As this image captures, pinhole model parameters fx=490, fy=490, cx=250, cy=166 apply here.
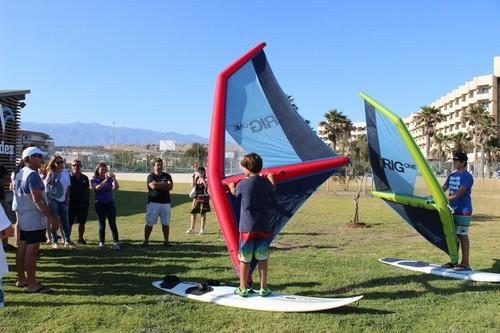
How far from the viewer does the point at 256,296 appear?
5.81 m

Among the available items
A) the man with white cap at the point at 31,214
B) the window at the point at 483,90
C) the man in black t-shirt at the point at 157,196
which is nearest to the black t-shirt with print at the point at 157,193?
the man in black t-shirt at the point at 157,196

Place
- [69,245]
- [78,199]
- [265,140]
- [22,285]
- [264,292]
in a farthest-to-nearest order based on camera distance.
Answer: [78,199] < [69,245] < [265,140] < [22,285] < [264,292]

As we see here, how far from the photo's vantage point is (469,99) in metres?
88.9

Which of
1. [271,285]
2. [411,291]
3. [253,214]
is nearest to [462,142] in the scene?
[411,291]

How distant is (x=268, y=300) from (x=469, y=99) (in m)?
93.2

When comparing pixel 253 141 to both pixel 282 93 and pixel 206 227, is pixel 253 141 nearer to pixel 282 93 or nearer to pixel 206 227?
pixel 282 93

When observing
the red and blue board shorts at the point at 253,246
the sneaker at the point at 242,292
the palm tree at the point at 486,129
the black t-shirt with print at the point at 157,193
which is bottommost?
the sneaker at the point at 242,292

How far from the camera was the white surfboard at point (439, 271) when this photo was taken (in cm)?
693

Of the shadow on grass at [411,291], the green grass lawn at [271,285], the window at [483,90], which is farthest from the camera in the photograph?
the window at [483,90]

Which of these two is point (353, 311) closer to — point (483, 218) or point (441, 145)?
point (483, 218)

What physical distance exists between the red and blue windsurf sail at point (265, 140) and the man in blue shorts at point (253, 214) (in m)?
0.75

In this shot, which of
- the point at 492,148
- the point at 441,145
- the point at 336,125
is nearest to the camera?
the point at 336,125

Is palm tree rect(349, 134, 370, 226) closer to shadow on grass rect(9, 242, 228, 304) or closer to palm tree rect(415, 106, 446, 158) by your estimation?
shadow on grass rect(9, 242, 228, 304)

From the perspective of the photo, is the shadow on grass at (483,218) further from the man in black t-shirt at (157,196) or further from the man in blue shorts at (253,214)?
the man in blue shorts at (253,214)
